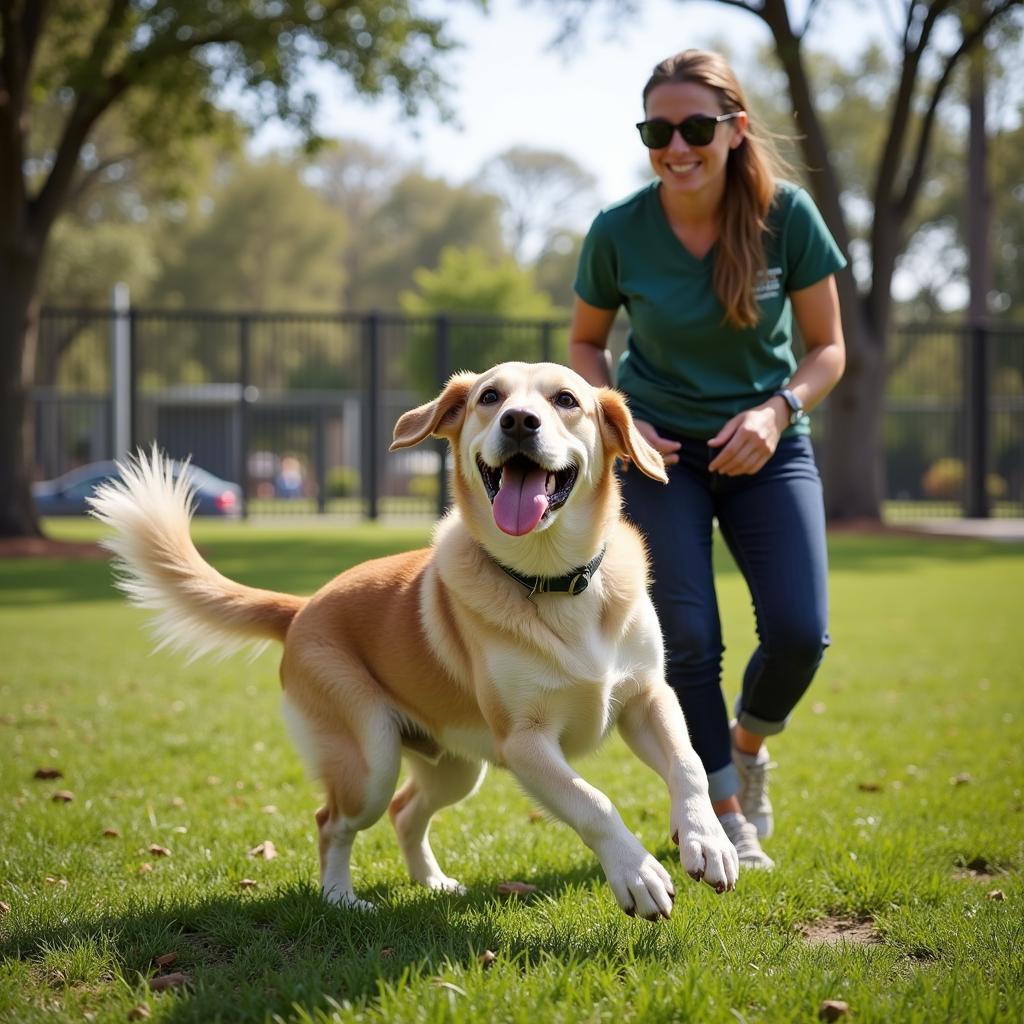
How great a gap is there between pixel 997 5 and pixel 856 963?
20469mm

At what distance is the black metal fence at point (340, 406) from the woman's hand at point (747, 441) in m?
14.3

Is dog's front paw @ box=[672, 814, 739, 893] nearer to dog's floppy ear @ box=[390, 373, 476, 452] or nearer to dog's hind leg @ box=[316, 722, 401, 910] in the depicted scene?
dog's hind leg @ box=[316, 722, 401, 910]

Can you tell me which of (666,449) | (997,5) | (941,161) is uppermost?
(941,161)

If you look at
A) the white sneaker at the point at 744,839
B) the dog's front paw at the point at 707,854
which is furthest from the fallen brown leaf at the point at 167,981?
the white sneaker at the point at 744,839

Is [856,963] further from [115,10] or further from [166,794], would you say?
[115,10]

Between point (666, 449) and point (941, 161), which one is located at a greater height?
point (941, 161)

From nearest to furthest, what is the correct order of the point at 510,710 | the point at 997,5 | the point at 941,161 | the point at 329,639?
the point at 510,710
the point at 329,639
the point at 997,5
the point at 941,161

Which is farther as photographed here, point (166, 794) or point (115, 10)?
point (115, 10)

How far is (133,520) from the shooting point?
411cm

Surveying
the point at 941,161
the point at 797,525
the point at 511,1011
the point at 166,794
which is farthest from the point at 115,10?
the point at 941,161

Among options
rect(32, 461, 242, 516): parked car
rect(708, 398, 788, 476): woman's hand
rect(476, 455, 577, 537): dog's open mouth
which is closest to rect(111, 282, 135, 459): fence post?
rect(32, 461, 242, 516): parked car

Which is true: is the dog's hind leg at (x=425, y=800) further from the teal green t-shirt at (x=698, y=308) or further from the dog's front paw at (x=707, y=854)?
the teal green t-shirt at (x=698, y=308)

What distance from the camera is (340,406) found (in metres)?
40.4

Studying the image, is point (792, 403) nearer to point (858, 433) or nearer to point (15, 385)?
point (15, 385)
